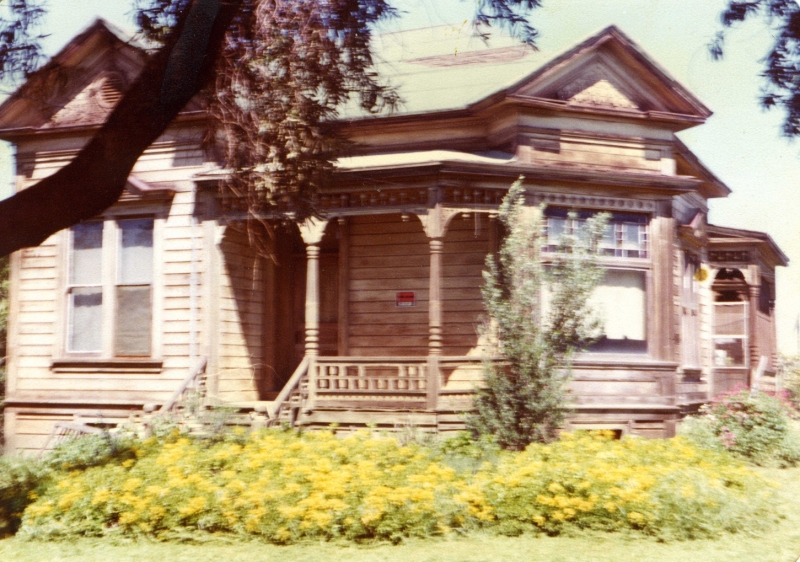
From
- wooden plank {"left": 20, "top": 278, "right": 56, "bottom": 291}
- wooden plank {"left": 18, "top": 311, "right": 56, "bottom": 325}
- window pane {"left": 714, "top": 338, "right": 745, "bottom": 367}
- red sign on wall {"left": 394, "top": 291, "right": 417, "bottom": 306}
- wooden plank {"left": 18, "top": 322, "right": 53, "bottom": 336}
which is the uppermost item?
wooden plank {"left": 20, "top": 278, "right": 56, "bottom": 291}

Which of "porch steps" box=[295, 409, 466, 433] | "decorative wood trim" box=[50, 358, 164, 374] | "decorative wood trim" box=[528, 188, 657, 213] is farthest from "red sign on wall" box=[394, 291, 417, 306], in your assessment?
"decorative wood trim" box=[50, 358, 164, 374]

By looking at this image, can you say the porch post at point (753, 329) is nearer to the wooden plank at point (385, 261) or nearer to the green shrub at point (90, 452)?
the wooden plank at point (385, 261)

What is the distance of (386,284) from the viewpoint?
1368cm

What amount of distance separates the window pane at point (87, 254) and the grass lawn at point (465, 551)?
23.2 ft

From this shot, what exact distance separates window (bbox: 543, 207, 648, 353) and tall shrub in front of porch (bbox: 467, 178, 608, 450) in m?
2.00

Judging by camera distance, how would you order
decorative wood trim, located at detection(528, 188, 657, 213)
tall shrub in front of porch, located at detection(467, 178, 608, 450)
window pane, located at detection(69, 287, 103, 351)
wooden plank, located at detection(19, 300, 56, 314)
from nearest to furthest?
tall shrub in front of porch, located at detection(467, 178, 608, 450)
decorative wood trim, located at detection(528, 188, 657, 213)
window pane, located at detection(69, 287, 103, 351)
wooden plank, located at detection(19, 300, 56, 314)

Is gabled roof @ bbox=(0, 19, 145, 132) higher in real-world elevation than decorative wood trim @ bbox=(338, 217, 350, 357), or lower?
higher

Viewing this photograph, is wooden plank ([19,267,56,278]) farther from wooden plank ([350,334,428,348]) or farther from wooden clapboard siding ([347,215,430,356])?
wooden plank ([350,334,428,348])

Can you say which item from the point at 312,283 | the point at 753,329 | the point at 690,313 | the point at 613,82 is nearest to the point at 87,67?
the point at 312,283

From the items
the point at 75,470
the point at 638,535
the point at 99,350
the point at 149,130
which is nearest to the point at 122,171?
the point at 149,130

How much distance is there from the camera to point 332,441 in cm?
902

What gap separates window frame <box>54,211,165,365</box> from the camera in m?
13.3

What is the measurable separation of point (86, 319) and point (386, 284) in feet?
16.4

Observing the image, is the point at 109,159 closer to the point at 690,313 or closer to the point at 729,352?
the point at 690,313
